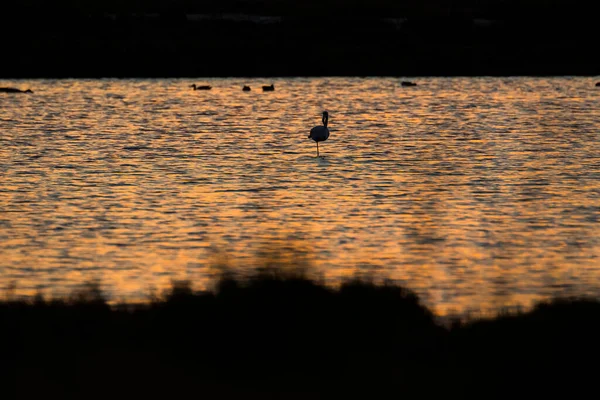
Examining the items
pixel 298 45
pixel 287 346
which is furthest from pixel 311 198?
pixel 298 45

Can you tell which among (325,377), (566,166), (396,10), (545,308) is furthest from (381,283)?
(396,10)

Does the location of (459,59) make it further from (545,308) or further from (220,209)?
(545,308)

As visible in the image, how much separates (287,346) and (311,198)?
1220cm

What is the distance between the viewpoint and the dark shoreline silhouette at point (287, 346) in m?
10.7

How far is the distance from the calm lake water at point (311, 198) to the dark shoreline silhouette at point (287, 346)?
169 cm

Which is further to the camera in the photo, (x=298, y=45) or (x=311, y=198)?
(x=298, y=45)

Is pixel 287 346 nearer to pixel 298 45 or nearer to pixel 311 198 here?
pixel 311 198

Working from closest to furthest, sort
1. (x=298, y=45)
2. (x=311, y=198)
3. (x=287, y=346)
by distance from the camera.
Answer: (x=287, y=346), (x=311, y=198), (x=298, y=45)

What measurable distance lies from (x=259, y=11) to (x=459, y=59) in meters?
46.2

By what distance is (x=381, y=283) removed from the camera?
45.9 feet

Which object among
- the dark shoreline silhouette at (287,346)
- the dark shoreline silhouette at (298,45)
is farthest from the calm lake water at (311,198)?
the dark shoreline silhouette at (298,45)

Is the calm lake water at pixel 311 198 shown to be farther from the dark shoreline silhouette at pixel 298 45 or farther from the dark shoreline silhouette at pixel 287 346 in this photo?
the dark shoreline silhouette at pixel 298 45

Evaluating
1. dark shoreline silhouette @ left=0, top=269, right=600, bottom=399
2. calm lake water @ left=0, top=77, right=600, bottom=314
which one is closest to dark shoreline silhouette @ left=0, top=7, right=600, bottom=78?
calm lake water @ left=0, top=77, right=600, bottom=314

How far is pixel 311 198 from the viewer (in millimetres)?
23672
